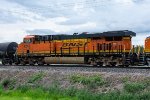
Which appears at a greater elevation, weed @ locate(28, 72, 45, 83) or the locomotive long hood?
the locomotive long hood

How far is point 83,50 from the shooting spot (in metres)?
33.8

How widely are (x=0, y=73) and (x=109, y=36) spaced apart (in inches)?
410

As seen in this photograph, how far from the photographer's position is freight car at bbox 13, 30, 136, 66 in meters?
31.3

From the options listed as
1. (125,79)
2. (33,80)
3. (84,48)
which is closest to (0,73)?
(33,80)

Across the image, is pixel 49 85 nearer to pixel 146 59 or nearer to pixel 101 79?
pixel 101 79

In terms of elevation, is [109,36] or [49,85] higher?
[109,36]

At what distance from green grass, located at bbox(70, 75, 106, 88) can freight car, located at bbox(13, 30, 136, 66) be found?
950 centimetres

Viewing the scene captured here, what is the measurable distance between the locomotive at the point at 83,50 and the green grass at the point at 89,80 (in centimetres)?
876

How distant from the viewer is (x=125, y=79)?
19312mm

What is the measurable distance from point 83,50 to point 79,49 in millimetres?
536

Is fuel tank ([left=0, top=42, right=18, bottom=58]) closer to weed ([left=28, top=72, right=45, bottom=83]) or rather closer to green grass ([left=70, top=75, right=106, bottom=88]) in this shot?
weed ([left=28, top=72, right=45, bottom=83])

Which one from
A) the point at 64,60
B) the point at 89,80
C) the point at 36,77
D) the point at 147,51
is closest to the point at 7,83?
the point at 36,77

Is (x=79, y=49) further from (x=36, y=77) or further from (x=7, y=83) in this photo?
(x=7, y=83)

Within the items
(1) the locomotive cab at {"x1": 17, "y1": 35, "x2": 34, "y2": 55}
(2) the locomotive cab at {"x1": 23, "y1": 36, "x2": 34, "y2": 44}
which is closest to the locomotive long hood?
(2) the locomotive cab at {"x1": 23, "y1": 36, "x2": 34, "y2": 44}
